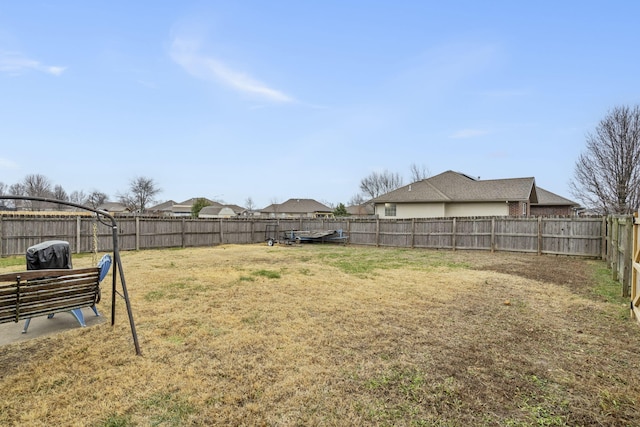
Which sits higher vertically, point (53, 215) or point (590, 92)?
point (590, 92)

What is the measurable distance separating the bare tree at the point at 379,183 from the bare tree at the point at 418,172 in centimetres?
494

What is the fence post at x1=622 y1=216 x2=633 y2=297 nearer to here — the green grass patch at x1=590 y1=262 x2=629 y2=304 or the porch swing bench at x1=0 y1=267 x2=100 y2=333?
the green grass patch at x1=590 y1=262 x2=629 y2=304

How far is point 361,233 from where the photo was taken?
63.6ft

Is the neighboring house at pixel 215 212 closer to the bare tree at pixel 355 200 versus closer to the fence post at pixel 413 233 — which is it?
the bare tree at pixel 355 200

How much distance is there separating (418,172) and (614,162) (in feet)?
128

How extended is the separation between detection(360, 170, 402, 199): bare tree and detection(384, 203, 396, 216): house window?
3374 cm

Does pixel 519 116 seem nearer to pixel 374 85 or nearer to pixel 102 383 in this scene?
pixel 374 85


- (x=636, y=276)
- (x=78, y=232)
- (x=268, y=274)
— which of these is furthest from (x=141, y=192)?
(x=636, y=276)

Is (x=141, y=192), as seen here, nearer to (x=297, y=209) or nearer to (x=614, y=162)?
(x=297, y=209)

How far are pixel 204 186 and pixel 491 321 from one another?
7283cm

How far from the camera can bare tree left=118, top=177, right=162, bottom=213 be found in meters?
60.3

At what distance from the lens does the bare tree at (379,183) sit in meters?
60.3

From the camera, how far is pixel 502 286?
7.34m

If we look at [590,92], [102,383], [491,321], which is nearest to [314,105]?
[590,92]
